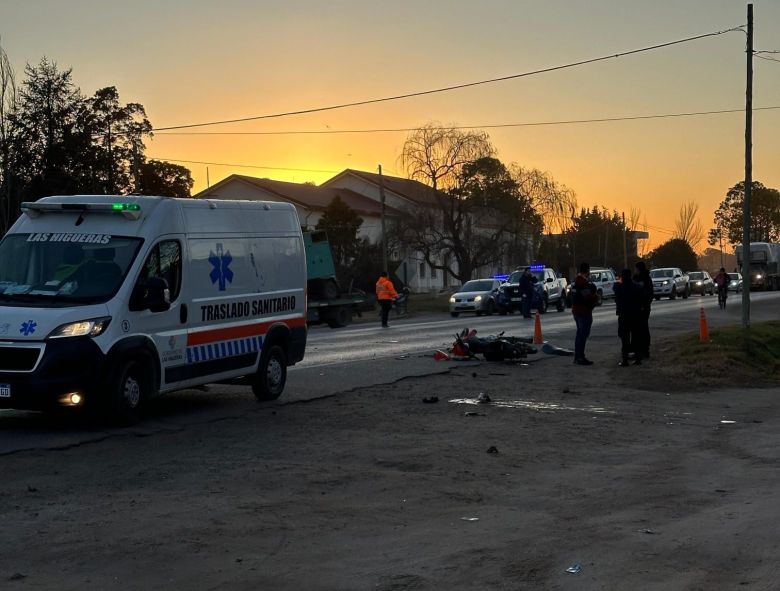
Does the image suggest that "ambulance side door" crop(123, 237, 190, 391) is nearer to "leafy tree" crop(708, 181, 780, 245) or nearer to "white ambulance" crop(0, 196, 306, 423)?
"white ambulance" crop(0, 196, 306, 423)

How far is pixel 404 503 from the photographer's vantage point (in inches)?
328

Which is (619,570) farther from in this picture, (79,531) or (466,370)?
(466,370)

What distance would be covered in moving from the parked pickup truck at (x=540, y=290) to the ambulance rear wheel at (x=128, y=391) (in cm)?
3347

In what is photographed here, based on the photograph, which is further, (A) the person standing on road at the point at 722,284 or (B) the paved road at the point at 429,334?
(A) the person standing on road at the point at 722,284

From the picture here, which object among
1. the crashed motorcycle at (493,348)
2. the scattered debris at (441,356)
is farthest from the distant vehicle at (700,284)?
the scattered debris at (441,356)

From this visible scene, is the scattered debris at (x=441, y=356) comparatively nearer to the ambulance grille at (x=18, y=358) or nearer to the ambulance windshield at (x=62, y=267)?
the ambulance windshield at (x=62, y=267)

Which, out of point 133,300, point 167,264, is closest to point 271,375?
point 167,264

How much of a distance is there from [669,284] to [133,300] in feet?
169

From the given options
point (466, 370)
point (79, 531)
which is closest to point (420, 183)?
point (466, 370)

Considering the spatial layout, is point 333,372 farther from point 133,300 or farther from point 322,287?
point 322,287

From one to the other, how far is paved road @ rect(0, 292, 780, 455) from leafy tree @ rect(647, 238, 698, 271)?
8493 cm

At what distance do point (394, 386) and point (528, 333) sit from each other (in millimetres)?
14093

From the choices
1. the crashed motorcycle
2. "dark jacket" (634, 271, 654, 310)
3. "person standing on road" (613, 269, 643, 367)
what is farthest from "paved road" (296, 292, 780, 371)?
"dark jacket" (634, 271, 654, 310)

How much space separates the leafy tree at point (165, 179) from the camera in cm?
5709
